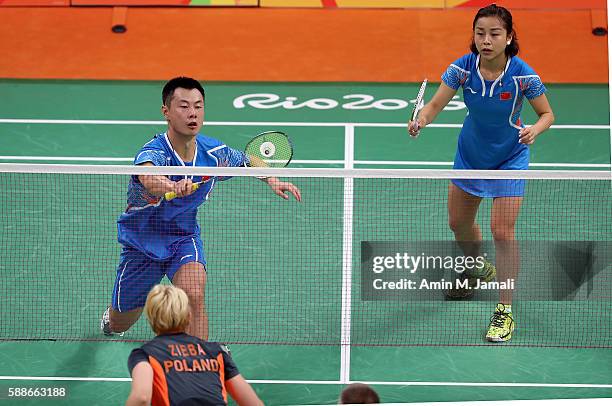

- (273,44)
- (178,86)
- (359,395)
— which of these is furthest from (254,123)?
(359,395)

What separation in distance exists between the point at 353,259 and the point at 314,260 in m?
0.36

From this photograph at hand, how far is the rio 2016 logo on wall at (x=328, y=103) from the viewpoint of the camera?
496 inches

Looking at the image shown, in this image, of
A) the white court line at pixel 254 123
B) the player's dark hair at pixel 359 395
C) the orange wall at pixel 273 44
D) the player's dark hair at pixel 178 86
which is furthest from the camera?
the orange wall at pixel 273 44

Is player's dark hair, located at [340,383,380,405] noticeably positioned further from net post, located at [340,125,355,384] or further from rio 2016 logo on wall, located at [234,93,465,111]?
rio 2016 logo on wall, located at [234,93,465,111]

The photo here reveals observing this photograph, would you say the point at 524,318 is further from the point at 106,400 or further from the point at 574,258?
the point at 106,400

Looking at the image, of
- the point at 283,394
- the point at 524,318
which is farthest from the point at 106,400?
the point at 524,318

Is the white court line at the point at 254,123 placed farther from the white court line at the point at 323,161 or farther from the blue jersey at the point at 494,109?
the blue jersey at the point at 494,109

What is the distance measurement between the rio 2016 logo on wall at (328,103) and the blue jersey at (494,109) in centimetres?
371

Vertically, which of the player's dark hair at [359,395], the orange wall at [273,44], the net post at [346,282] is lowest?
the player's dark hair at [359,395]

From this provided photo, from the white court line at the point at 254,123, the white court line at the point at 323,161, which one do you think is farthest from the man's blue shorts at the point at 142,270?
the white court line at the point at 254,123

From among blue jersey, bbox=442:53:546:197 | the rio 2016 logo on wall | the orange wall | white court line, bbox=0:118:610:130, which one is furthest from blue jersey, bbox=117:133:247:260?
the orange wall

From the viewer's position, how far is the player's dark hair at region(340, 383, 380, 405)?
605 cm

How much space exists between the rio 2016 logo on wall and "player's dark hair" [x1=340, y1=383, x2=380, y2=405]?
21.8 feet

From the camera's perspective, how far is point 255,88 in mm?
13000
